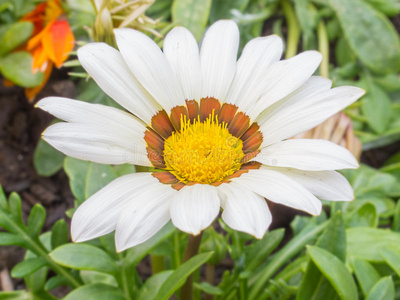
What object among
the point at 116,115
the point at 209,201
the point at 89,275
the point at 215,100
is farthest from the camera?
the point at 89,275

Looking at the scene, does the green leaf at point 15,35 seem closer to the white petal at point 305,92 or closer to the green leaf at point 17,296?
the green leaf at point 17,296

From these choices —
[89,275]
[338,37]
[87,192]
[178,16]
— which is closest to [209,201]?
[87,192]

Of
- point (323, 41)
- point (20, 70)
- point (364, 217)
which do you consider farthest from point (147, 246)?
point (323, 41)

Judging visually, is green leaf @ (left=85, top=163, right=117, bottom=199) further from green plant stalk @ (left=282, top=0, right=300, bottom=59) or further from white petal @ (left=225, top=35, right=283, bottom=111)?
green plant stalk @ (left=282, top=0, right=300, bottom=59)

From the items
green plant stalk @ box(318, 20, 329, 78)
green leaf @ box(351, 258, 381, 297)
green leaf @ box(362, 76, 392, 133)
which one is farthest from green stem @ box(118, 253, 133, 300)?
green plant stalk @ box(318, 20, 329, 78)

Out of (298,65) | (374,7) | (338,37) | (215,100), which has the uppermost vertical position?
(298,65)

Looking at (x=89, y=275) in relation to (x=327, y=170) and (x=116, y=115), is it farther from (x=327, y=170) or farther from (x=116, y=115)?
(x=327, y=170)
